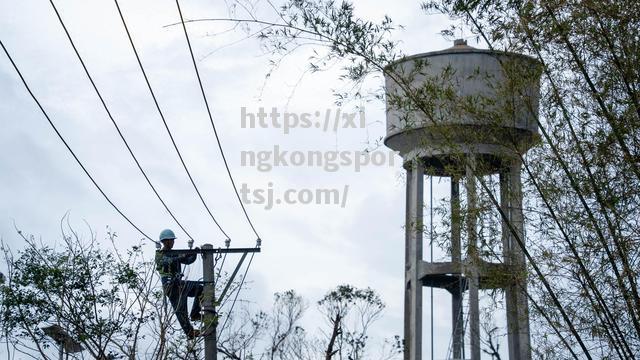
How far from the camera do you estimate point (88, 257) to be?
39.1 feet

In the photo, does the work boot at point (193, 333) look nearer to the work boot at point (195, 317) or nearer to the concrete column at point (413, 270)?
the work boot at point (195, 317)

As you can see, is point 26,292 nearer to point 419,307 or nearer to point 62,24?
point 62,24

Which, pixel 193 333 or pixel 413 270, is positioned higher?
pixel 413 270

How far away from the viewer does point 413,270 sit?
1717cm

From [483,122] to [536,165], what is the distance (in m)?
0.51

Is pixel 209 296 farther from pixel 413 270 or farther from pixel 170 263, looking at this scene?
pixel 413 270

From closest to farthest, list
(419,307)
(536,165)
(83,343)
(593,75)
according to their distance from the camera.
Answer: (593,75) < (536,165) < (83,343) < (419,307)

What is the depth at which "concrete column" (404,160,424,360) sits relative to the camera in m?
17.0

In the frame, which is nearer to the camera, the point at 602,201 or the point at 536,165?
the point at 602,201

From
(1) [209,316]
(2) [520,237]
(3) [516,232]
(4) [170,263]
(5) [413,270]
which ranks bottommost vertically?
(3) [516,232]

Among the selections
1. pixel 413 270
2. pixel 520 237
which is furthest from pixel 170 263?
pixel 413 270

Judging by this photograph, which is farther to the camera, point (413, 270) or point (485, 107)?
point (413, 270)

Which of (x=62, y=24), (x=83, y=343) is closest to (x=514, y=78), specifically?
(x=62, y=24)

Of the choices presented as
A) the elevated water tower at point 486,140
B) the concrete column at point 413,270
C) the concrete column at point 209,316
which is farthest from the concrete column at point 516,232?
the concrete column at point 413,270
